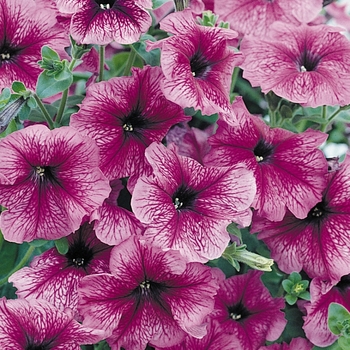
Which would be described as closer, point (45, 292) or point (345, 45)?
point (45, 292)

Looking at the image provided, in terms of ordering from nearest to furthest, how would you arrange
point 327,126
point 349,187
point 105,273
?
point 105,273
point 349,187
point 327,126

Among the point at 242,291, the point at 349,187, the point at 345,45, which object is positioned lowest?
the point at 242,291

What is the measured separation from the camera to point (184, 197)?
0.77m

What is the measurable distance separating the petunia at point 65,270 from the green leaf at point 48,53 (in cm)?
19

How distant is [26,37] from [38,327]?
34cm

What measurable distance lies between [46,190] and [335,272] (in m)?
0.35

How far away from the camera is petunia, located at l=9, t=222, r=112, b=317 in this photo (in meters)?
0.73

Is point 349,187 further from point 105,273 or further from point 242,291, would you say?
point 105,273

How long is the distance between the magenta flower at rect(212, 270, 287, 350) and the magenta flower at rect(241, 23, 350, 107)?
233mm

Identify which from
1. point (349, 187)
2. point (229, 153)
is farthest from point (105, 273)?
point (349, 187)

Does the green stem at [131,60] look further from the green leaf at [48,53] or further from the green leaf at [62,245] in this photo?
the green leaf at [62,245]

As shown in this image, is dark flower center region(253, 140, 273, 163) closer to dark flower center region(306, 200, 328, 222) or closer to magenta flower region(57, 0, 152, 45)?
dark flower center region(306, 200, 328, 222)

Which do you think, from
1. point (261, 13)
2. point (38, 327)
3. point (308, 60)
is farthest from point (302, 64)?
point (38, 327)

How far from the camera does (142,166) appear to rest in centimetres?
77
